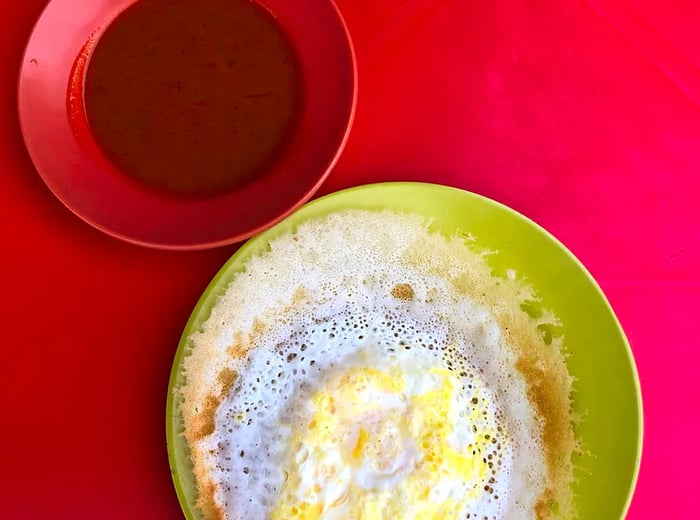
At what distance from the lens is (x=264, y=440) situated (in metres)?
1.14

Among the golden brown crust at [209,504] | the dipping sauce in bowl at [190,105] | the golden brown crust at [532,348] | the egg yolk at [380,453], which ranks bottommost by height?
the golden brown crust at [209,504]

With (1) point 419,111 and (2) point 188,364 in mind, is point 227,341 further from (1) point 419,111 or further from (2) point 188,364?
(1) point 419,111

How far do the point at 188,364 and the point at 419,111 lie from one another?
2.21 feet

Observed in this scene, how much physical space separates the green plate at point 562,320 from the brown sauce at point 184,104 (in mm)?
162

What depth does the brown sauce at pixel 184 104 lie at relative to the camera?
1156 mm

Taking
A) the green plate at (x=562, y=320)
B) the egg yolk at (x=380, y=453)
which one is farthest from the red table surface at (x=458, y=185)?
the egg yolk at (x=380, y=453)

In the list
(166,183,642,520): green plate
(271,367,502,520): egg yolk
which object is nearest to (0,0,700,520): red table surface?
(166,183,642,520): green plate

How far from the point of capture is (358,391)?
1.08 metres

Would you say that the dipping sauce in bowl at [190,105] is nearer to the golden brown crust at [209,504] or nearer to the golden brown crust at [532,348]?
the golden brown crust at [532,348]

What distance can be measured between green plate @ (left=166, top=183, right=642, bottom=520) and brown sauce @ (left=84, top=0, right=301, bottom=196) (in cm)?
16

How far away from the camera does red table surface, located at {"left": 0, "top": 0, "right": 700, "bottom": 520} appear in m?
1.21

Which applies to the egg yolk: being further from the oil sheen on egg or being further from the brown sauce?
the brown sauce

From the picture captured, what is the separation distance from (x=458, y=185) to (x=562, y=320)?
0.33 m

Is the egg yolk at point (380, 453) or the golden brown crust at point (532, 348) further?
the golden brown crust at point (532, 348)
